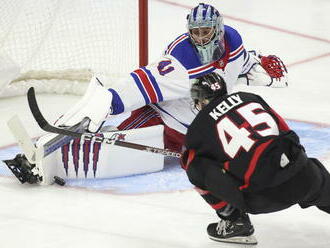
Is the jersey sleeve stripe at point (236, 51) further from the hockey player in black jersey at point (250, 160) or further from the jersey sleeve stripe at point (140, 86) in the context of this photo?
the hockey player in black jersey at point (250, 160)

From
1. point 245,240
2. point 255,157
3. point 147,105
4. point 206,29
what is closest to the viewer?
point 255,157

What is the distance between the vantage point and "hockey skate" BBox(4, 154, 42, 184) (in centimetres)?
338

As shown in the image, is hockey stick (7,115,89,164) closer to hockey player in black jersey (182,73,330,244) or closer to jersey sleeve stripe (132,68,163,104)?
jersey sleeve stripe (132,68,163,104)

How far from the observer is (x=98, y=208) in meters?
3.16

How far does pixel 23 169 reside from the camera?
3.38 meters

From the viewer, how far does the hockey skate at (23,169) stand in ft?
11.1

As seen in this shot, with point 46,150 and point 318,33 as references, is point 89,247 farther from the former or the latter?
point 318,33

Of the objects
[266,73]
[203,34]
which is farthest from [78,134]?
[266,73]

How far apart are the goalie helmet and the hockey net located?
111cm

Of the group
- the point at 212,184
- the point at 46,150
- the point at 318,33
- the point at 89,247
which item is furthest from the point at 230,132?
the point at 318,33

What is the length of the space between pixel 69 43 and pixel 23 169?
4.94 feet

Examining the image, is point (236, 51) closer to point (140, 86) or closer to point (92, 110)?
point (140, 86)

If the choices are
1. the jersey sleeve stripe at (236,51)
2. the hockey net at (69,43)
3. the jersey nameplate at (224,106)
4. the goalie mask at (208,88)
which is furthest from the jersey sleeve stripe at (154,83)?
the hockey net at (69,43)

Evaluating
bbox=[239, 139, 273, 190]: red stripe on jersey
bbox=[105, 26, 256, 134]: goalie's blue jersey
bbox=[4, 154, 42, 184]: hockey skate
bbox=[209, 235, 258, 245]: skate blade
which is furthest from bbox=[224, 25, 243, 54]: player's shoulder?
bbox=[239, 139, 273, 190]: red stripe on jersey
